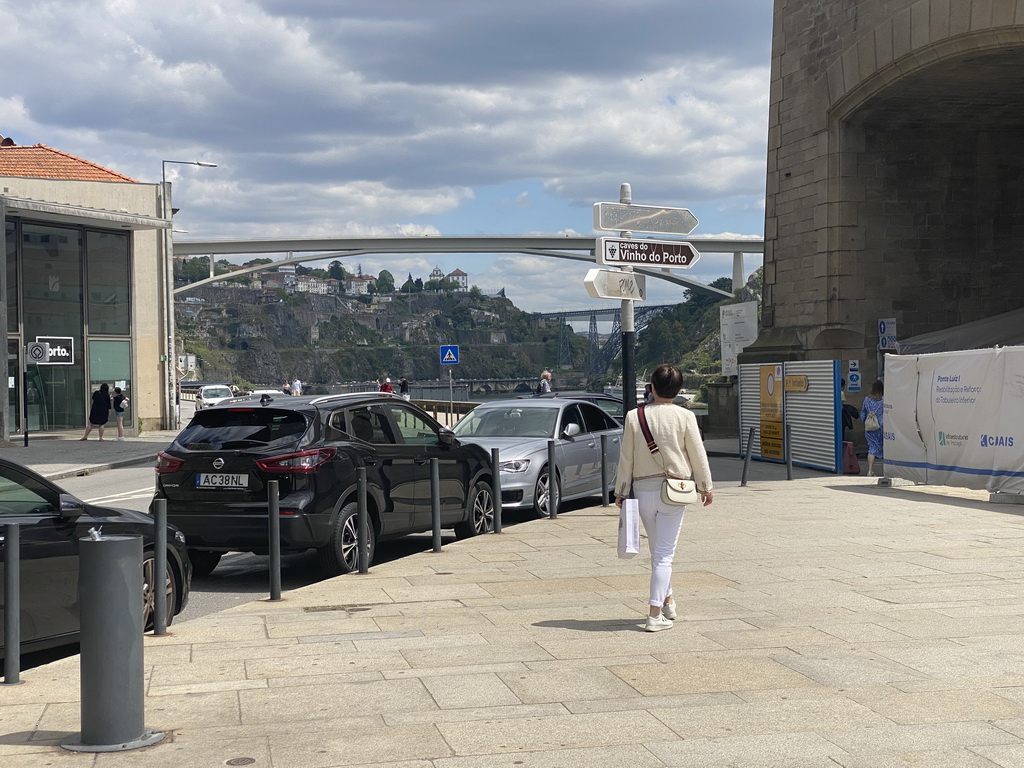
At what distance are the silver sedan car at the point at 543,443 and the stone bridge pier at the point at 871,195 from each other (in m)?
10.8

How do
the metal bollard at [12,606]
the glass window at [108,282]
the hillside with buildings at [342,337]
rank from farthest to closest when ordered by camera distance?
1. the hillside with buildings at [342,337]
2. the glass window at [108,282]
3. the metal bollard at [12,606]

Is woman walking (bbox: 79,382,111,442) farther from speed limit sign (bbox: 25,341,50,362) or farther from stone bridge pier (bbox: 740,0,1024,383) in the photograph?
stone bridge pier (bbox: 740,0,1024,383)

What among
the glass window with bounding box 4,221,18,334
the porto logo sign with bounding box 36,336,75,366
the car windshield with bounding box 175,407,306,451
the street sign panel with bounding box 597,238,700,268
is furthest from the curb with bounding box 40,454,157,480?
the street sign panel with bounding box 597,238,700,268

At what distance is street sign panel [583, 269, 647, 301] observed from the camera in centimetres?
1329

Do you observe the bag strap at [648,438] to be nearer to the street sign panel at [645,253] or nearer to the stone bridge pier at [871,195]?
the street sign panel at [645,253]

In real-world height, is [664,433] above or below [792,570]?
above

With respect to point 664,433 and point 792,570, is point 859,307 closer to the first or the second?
point 792,570

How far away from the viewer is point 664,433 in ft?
22.9

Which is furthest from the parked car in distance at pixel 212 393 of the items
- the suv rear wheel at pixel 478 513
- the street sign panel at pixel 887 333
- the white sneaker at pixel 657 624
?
the white sneaker at pixel 657 624

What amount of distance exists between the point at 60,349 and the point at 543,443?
73.5 ft

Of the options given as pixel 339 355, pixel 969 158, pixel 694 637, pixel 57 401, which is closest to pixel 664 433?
pixel 694 637

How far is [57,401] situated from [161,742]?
30363mm

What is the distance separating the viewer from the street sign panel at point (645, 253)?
13341mm

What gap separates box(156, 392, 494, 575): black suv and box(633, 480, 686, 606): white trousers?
10.8ft
